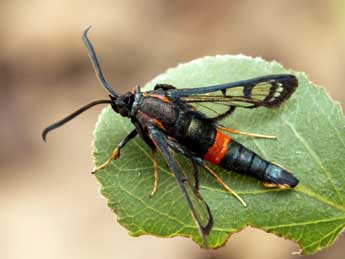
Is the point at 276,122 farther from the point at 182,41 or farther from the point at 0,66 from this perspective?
the point at 0,66

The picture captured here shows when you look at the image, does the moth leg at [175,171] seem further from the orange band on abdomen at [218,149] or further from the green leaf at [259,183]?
the orange band on abdomen at [218,149]

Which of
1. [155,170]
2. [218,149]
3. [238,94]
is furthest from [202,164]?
[238,94]

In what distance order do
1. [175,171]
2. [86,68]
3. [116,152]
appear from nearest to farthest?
[175,171] < [116,152] < [86,68]

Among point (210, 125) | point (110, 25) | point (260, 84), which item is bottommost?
point (210, 125)

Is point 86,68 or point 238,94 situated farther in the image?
point 86,68

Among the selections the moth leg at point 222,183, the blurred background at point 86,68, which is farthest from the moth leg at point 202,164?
the blurred background at point 86,68

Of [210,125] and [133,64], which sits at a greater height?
[133,64]

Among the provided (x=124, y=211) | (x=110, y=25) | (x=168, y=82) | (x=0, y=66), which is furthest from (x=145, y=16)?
(x=124, y=211)

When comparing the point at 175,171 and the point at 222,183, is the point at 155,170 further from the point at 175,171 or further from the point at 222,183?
the point at 222,183
